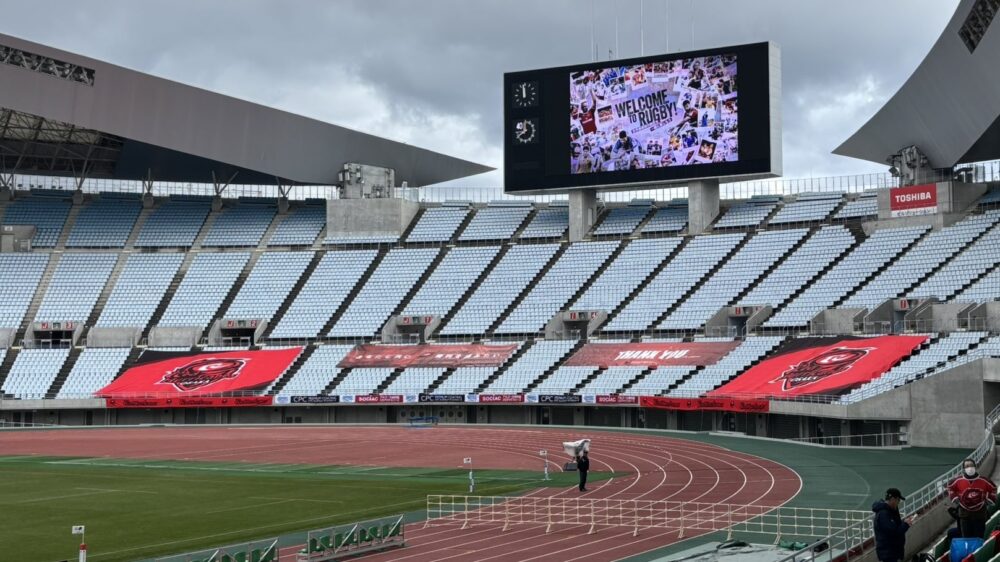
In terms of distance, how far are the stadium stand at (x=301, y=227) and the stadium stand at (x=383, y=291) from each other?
6.68 meters

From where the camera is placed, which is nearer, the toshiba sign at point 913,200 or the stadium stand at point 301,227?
the toshiba sign at point 913,200

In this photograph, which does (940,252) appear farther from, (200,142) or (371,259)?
(200,142)

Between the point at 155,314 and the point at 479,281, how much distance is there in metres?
22.4

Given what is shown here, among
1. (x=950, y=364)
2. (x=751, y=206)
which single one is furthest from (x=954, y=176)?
(x=950, y=364)

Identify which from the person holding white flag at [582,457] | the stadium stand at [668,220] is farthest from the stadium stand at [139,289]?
the person holding white flag at [582,457]

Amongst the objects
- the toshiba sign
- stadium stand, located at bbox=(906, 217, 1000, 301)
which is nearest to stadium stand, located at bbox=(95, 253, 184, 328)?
the toshiba sign

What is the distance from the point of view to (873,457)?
48.1m

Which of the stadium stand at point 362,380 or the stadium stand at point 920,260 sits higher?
the stadium stand at point 920,260

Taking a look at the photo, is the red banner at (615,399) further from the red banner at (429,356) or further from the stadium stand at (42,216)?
the stadium stand at (42,216)

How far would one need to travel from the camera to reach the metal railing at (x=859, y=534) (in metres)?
19.5

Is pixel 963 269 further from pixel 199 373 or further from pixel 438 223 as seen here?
pixel 199 373

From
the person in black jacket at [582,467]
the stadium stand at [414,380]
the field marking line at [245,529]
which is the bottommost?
the field marking line at [245,529]

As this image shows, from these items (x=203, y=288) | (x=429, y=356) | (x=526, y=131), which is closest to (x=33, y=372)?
(x=203, y=288)

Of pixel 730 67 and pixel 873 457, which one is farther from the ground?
pixel 730 67
